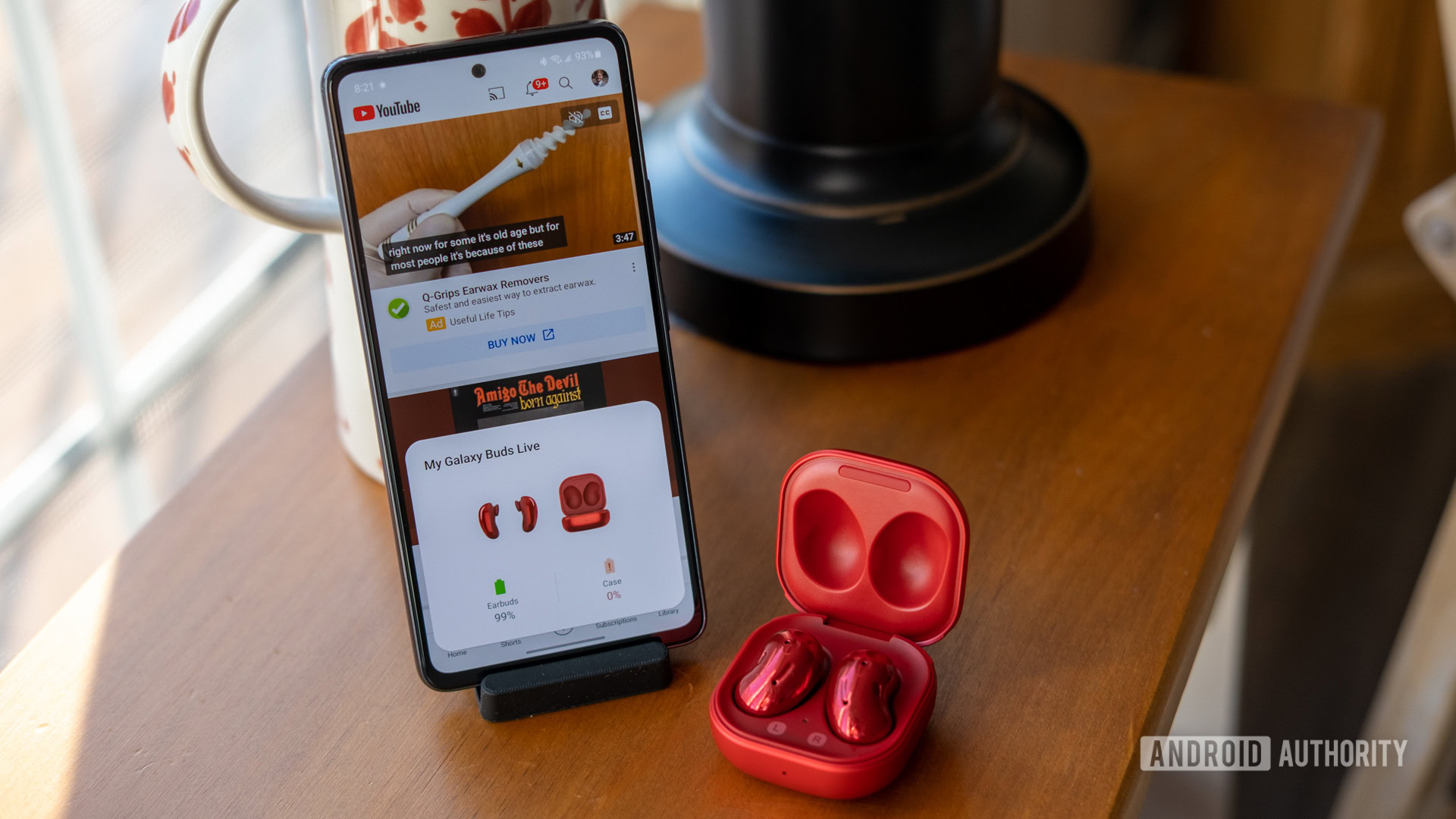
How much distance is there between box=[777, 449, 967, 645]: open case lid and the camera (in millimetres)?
371

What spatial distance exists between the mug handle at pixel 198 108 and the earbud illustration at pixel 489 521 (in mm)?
122

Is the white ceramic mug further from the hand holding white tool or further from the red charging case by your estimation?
the red charging case

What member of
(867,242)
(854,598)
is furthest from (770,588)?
(867,242)

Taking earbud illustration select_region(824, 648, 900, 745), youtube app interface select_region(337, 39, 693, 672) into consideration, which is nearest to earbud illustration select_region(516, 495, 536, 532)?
youtube app interface select_region(337, 39, 693, 672)

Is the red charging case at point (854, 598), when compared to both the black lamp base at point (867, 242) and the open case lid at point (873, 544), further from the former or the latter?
the black lamp base at point (867, 242)

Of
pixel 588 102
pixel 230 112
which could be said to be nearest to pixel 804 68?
pixel 588 102

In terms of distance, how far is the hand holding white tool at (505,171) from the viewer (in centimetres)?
37

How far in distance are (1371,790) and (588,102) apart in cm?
76

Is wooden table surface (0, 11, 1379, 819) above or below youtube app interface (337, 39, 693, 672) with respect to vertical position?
below

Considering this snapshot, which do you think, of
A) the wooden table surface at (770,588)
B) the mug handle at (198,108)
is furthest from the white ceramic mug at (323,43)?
the wooden table surface at (770,588)

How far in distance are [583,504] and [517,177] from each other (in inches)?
4.4

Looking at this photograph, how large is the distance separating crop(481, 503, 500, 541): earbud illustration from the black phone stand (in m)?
→ 0.05

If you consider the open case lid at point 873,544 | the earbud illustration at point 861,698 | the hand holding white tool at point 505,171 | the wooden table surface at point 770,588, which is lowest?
the wooden table surface at point 770,588

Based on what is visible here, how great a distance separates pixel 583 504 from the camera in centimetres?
40
